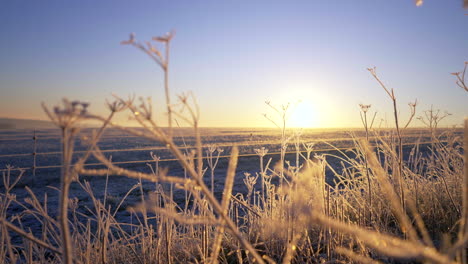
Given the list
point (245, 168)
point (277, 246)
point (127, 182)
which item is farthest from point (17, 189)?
point (277, 246)

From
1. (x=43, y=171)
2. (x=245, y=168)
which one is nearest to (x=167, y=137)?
(x=245, y=168)

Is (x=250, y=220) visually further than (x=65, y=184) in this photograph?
Yes

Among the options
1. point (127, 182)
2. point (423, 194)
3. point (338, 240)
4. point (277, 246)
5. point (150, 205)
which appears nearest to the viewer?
point (150, 205)

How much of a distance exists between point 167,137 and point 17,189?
1013 centimetres

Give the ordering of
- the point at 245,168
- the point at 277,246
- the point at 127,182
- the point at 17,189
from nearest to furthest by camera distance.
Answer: the point at 277,246
the point at 17,189
the point at 127,182
the point at 245,168

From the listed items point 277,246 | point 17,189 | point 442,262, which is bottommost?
point 17,189

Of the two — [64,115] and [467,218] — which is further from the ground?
[64,115]

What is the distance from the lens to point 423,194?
9.56 ft

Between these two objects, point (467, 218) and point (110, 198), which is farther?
point (110, 198)

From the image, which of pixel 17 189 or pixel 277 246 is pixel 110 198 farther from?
pixel 277 246

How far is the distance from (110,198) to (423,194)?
6.48 m

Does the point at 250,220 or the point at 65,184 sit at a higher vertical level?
the point at 65,184

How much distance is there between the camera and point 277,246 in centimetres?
198

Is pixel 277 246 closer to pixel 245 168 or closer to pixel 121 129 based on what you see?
pixel 121 129
